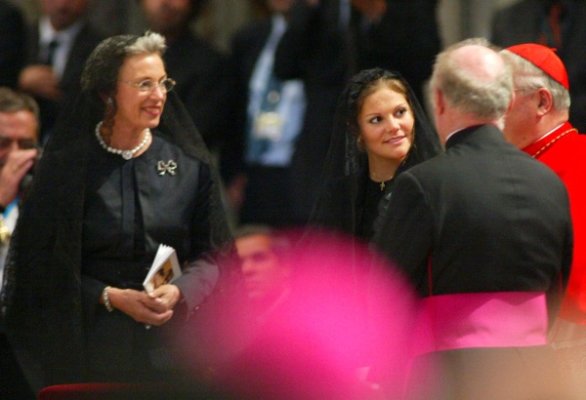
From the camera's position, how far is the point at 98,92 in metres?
6.24

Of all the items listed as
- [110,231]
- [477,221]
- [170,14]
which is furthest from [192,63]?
[477,221]

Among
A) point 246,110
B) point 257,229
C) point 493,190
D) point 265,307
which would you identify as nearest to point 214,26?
point 246,110

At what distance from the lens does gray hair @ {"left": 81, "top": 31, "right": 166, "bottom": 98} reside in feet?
20.3

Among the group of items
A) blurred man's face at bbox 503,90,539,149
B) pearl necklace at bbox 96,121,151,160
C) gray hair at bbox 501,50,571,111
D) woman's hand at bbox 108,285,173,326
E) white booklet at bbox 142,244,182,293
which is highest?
gray hair at bbox 501,50,571,111

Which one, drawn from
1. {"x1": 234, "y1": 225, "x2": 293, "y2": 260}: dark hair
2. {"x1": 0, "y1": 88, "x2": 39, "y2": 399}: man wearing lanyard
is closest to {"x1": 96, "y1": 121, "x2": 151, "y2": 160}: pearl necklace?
{"x1": 0, "y1": 88, "x2": 39, "y2": 399}: man wearing lanyard

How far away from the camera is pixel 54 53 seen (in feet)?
29.7

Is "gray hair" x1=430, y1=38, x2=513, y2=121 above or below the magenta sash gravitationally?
above

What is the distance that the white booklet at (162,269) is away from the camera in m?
6.09

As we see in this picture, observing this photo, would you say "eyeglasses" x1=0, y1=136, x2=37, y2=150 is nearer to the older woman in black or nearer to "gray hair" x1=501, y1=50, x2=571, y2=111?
the older woman in black

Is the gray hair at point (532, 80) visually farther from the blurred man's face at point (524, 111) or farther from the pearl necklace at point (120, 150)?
the pearl necklace at point (120, 150)

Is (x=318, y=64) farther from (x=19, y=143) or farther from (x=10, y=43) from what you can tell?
(x=19, y=143)

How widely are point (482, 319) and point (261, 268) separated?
286 cm

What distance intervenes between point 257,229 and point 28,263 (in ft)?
6.75

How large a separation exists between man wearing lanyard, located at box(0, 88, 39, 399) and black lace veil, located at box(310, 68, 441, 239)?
1519mm
